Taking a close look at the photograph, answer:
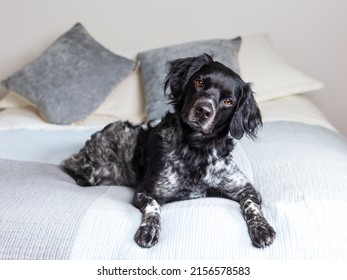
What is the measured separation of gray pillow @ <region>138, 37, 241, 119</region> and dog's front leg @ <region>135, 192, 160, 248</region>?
1095mm

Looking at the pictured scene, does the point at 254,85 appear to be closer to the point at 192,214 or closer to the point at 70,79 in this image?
the point at 70,79

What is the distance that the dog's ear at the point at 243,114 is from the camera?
1.87 metres

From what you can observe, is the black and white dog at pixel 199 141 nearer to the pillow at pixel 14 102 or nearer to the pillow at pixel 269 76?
the pillow at pixel 269 76

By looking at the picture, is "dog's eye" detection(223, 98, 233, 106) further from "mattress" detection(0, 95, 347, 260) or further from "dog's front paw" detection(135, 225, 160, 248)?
"dog's front paw" detection(135, 225, 160, 248)

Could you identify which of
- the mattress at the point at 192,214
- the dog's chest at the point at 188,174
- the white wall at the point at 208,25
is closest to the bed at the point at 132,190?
the mattress at the point at 192,214

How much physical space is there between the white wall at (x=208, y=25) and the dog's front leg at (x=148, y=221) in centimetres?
206

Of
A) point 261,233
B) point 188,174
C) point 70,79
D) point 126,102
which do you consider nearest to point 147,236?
point 261,233

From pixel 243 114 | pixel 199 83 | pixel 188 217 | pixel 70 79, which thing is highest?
pixel 199 83

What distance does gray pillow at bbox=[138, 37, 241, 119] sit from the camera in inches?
116

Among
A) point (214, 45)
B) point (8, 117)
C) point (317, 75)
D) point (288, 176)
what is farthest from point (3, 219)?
point (317, 75)

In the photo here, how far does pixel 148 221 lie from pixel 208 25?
234 centimetres

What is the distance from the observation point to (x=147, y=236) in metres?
1.53

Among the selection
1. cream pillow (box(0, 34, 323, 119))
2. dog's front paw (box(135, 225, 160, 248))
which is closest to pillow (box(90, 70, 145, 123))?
cream pillow (box(0, 34, 323, 119))

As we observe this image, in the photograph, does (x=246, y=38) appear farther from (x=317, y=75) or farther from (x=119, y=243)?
(x=119, y=243)
